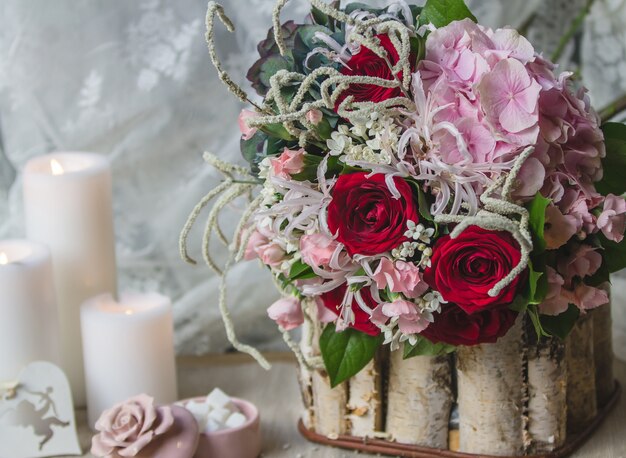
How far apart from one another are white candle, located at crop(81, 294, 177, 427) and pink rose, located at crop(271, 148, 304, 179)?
0.29m

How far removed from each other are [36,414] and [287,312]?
12.1 inches

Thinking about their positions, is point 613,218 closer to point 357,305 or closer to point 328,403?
point 357,305

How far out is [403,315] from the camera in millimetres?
832

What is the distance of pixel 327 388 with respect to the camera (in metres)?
0.99

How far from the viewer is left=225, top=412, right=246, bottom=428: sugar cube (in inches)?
38.3

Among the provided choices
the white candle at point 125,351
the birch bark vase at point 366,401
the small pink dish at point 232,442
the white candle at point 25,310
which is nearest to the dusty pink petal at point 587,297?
the birch bark vase at point 366,401

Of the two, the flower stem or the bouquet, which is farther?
the flower stem

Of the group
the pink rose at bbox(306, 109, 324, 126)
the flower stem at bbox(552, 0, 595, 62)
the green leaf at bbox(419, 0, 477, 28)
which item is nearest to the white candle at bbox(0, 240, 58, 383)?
the pink rose at bbox(306, 109, 324, 126)

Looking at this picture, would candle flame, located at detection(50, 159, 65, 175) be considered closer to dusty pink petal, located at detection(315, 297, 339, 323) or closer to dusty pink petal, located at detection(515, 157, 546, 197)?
dusty pink petal, located at detection(315, 297, 339, 323)

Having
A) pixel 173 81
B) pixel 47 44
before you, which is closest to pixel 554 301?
pixel 173 81

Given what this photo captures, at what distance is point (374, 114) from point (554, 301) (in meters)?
0.23

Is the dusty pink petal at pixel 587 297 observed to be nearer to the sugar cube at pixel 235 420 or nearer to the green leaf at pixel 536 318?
the green leaf at pixel 536 318

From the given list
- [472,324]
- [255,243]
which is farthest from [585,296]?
[255,243]

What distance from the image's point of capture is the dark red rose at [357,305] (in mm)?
859
